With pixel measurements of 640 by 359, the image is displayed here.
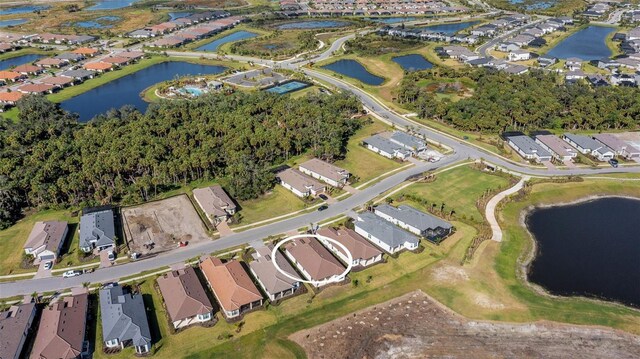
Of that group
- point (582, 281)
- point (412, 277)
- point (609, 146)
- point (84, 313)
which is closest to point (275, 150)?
point (412, 277)

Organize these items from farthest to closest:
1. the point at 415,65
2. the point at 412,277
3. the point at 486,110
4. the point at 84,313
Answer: the point at 415,65 < the point at 486,110 < the point at 412,277 < the point at 84,313

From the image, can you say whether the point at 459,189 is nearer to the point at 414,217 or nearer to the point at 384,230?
the point at 414,217

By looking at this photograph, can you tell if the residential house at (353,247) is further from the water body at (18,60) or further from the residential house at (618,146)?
the water body at (18,60)

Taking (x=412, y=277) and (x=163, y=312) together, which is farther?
(x=412, y=277)

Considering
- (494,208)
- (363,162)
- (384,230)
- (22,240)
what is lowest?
(494,208)

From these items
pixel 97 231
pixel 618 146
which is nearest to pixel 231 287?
pixel 97 231

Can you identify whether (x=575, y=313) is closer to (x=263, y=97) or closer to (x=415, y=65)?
(x=263, y=97)

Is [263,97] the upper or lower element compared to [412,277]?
upper
